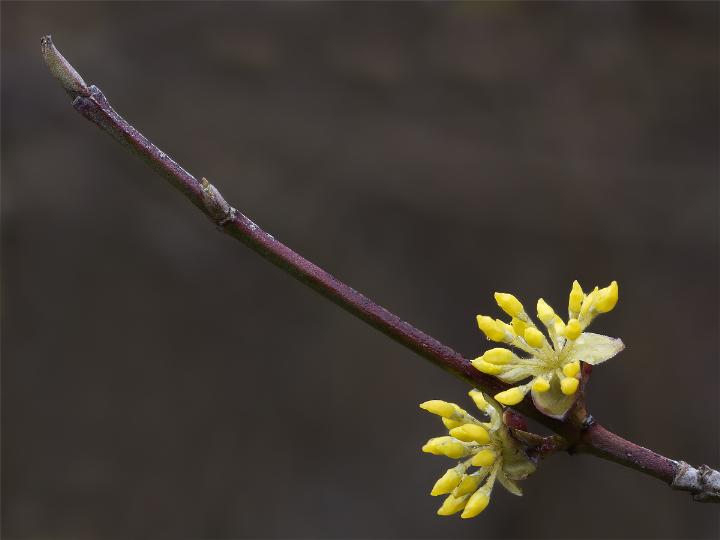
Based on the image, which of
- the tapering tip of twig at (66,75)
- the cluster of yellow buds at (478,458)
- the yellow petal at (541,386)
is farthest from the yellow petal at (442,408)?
the tapering tip of twig at (66,75)

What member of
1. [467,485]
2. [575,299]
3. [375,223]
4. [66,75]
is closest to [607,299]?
[575,299]

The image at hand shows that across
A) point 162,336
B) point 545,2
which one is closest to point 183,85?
point 162,336

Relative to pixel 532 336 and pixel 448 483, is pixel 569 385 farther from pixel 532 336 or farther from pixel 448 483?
pixel 448 483

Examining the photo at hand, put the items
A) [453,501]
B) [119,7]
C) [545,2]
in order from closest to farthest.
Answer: [453,501] → [119,7] → [545,2]

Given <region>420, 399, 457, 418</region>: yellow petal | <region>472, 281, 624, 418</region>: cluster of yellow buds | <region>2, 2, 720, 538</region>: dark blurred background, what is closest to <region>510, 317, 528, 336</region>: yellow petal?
<region>472, 281, 624, 418</region>: cluster of yellow buds

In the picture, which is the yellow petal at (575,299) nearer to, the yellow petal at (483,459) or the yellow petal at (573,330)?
the yellow petal at (573,330)

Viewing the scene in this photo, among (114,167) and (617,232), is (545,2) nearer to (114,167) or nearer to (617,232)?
(617,232)
